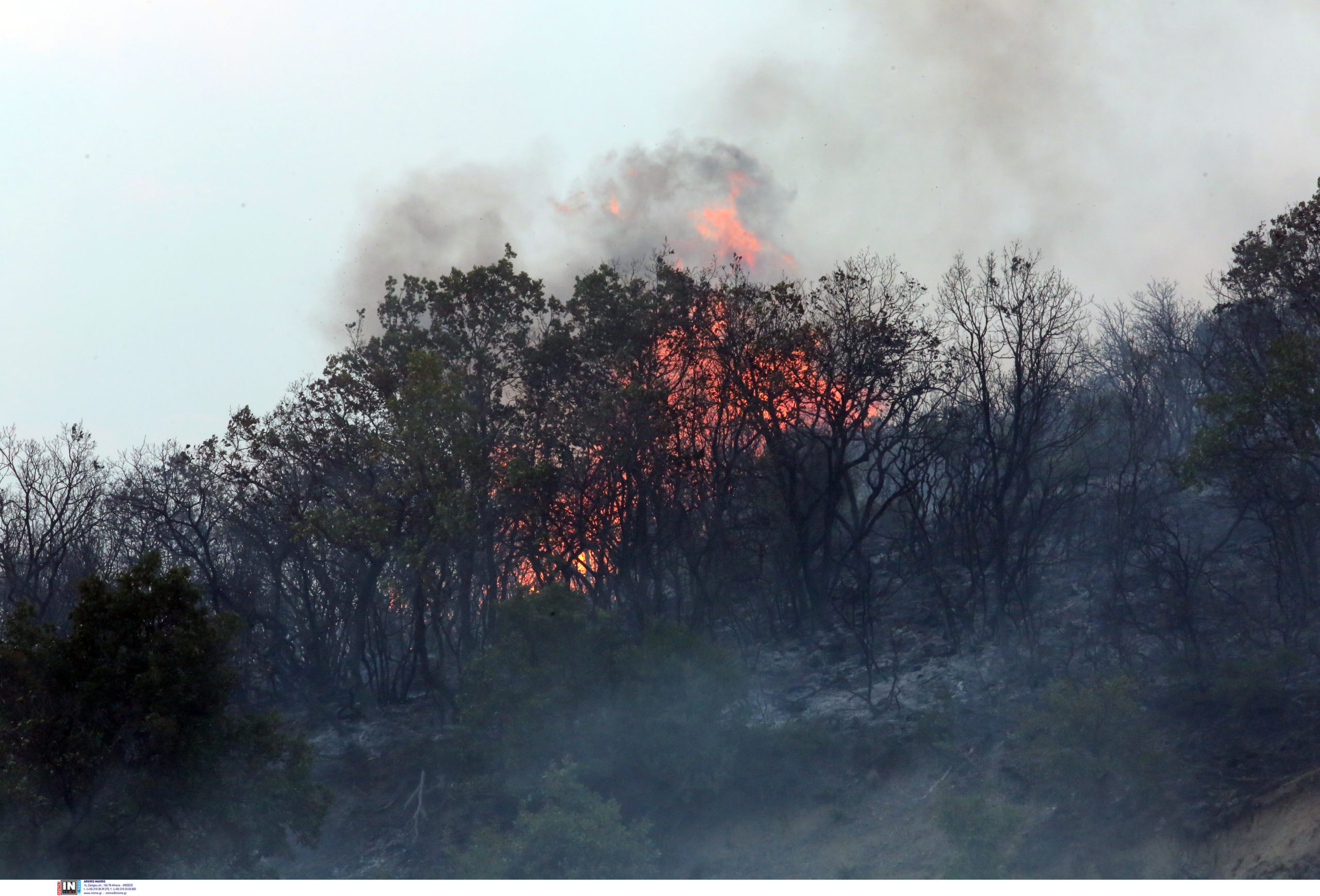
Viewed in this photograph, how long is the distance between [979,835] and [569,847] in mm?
7569

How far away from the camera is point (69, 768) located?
15.3 m

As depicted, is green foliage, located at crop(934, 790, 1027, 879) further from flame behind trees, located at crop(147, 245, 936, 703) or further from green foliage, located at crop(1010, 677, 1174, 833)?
flame behind trees, located at crop(147, 245, 936, 703)

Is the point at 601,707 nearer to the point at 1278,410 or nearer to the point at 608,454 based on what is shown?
the point at 608,454

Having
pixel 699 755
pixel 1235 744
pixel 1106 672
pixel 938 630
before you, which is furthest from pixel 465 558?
pixel 1235 744

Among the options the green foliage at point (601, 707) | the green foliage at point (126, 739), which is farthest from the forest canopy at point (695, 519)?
the green foliage at point (126, 739)

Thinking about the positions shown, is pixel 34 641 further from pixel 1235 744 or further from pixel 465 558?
pixel 1235 744

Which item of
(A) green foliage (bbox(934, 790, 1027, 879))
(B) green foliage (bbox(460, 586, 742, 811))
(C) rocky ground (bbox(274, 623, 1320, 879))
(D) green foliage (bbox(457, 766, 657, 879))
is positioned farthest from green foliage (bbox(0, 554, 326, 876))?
(A) green foliage (bbox(934, 790, 1027, 879))

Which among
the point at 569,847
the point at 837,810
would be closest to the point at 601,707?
the point at 569,847

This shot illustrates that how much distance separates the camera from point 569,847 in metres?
19.4

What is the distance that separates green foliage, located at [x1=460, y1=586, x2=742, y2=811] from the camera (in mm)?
23359

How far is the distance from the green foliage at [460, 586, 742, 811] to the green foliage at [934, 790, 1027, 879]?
599cm

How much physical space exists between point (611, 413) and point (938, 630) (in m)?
11.4

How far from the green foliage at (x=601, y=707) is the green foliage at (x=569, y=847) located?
292 cm

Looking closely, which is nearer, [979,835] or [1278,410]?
[979,835]
